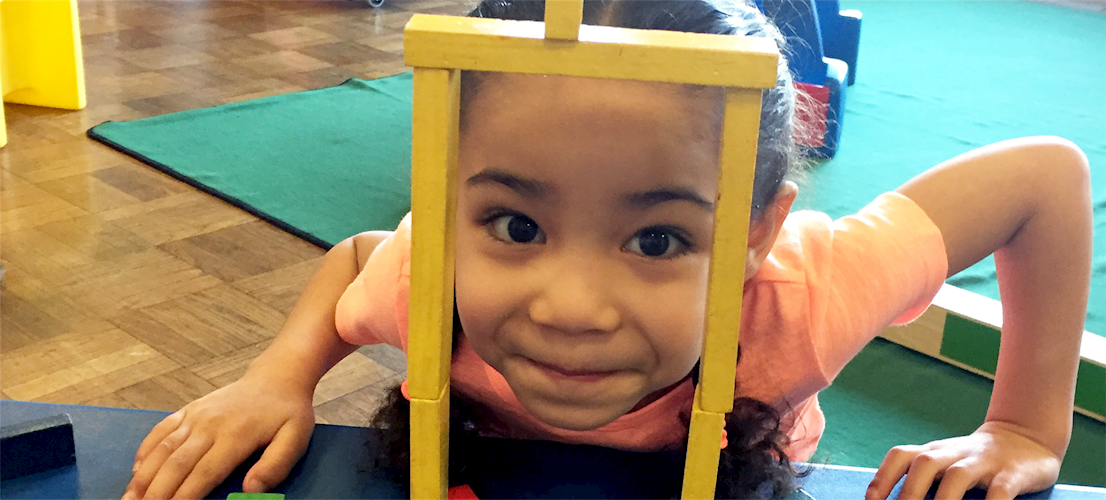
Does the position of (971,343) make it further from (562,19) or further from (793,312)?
(562,19)

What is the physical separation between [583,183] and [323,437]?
25 centimetres

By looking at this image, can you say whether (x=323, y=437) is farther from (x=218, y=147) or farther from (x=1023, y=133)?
(x=1023, y=133)

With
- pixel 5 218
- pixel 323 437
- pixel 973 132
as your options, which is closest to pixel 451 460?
→ pixel 323 437

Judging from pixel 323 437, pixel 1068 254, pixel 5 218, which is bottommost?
pixel 5 218

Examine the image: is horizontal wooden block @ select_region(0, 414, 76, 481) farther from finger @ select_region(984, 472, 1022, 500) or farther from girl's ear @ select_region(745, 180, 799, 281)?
finger @ select_region(984, 472, 1022, 500)

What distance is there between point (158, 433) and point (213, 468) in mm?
42

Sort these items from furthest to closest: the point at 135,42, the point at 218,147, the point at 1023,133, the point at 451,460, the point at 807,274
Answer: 1. the point at 135,42
2. the point at 1023,133
3. the point at 218,147
4. the point at 807,274
5. the point at 451,460

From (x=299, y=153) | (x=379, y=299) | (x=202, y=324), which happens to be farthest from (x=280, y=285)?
(x=379, y=299)

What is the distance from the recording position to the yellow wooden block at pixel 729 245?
14.8 inches

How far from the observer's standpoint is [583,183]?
0.46 metres

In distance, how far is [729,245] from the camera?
15.4 inches

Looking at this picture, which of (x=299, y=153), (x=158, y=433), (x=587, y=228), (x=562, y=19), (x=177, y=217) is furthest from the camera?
(x=299, y=153)

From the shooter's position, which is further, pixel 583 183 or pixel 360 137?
pixel 360 137

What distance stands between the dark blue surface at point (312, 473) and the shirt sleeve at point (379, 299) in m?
0.10
